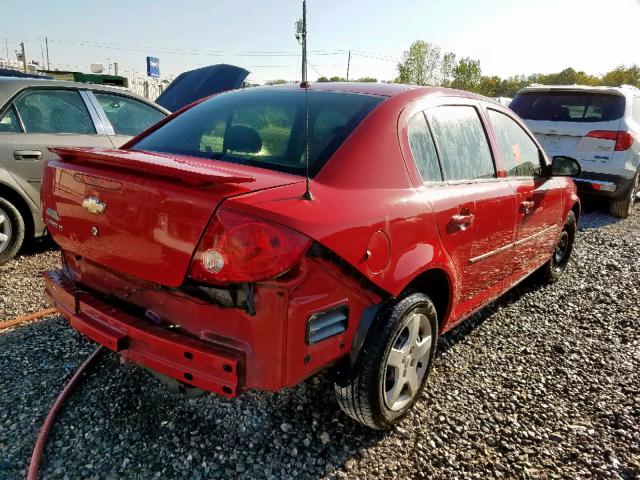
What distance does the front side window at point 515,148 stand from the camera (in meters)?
3.28

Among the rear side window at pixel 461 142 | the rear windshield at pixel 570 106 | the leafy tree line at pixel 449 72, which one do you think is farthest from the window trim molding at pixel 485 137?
the leafy tree line at pixel 449 72

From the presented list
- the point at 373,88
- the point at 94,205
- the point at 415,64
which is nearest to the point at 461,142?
the point at 373,88

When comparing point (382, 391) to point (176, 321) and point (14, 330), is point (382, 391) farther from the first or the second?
point (14, 330)

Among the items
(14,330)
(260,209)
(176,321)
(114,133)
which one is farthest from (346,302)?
(114,133)

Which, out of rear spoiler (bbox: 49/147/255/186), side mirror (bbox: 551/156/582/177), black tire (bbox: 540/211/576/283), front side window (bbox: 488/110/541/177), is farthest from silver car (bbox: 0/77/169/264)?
black tire (bbox: 540/211/576/283)

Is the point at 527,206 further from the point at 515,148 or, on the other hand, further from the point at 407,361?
the point at 407,361

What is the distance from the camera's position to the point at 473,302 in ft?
9.96

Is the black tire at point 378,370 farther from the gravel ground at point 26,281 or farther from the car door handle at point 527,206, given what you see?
the gravel ground at point 26,281

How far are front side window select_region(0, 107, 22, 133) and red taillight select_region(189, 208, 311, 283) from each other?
358cm

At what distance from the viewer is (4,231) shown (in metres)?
4.27

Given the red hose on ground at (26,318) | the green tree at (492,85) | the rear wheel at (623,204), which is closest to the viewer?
the red hose on ground at (26,318)

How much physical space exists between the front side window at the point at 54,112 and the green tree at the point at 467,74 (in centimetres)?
5346

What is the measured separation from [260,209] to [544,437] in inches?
74.7

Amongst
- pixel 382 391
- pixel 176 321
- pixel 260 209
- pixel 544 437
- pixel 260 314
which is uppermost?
pixel 260 209
